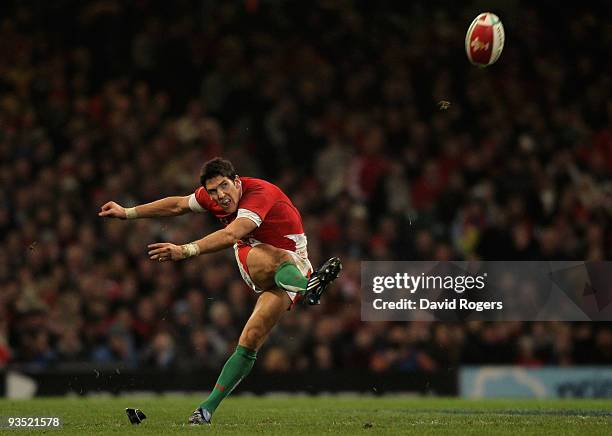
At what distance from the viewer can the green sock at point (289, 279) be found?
32.2 ft

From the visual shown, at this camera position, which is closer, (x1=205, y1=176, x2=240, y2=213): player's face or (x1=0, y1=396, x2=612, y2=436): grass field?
(x1=0, y1=396, x2=612, y2=436): grass field

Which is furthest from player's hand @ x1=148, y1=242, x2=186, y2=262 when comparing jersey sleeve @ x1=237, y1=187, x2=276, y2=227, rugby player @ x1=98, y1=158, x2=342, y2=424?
jersey sleeve @ x1=237, y1=187, x2=276, y2=227

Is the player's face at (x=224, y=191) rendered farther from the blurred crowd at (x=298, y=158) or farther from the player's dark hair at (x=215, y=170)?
the blurred crowd at (x=298, y=158)

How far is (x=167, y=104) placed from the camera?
19.3m

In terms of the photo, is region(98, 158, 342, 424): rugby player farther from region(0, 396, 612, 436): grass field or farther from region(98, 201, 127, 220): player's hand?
region(0, 396, 612, 436): grass field

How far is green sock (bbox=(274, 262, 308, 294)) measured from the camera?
9812 mm

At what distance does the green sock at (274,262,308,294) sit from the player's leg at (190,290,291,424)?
0.13 m

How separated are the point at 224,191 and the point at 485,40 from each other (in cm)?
483

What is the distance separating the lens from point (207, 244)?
8.98 meters

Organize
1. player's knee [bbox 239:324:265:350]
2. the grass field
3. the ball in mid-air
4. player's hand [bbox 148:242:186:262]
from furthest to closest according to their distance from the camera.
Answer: the ball in mid-air → player's knee [bbox 239:324:265:350] → the grass field → player's hand [bbox 148:242:186:262]

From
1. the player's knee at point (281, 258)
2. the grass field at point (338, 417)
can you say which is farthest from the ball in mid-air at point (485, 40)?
the player's knee at point (281, 258)

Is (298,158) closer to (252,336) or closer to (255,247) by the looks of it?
(255,247)

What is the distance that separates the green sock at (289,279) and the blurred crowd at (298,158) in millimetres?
5641

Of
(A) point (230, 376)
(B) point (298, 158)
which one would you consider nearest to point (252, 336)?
(A) point (230, 376)
